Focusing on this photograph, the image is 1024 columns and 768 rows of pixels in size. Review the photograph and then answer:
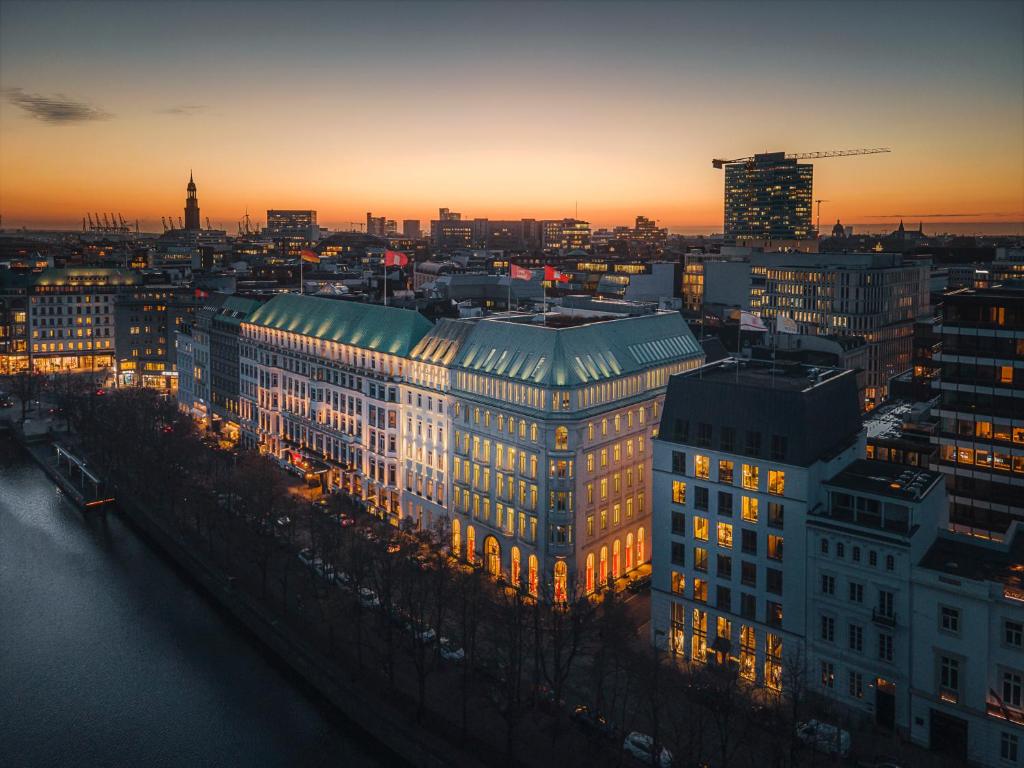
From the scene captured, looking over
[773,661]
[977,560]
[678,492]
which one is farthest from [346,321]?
[977,560]

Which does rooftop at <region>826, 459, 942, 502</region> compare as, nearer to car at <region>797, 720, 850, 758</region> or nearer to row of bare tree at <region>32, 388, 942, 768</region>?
row of bare tree at <region>32, 388, 942, 768</region>

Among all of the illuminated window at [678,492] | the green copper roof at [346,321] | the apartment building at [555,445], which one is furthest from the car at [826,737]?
the green copper roof at [346,321]

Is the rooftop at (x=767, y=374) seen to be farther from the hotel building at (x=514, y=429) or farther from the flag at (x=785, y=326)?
the hotel building at (x=514, y=429)

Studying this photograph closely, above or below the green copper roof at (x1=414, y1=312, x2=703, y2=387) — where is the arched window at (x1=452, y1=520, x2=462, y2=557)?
below

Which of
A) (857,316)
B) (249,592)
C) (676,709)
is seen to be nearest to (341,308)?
(249,592)

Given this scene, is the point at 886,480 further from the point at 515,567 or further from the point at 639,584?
the point at 515,567

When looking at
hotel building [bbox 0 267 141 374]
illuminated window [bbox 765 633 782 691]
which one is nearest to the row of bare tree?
illuminated window [bbox 765 633 782 691]

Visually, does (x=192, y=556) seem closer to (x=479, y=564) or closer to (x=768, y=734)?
(x=479, y=564)
